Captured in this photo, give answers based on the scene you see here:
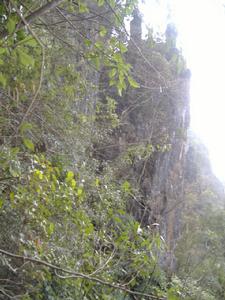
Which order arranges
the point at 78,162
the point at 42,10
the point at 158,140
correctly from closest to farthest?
1. the point at 42,10
2. the point at 78,162
3. the point at 158,140

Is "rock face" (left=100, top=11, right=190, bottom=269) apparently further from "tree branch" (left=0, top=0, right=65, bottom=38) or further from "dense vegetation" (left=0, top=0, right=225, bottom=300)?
"tree branch" (left=0, top=0, right=65, bottom=38)

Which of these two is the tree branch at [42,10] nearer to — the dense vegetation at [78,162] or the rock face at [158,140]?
the dense vegetation at [78,162]

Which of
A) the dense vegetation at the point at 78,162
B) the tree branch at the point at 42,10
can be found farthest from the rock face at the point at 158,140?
the tree branch at the point at 42,10

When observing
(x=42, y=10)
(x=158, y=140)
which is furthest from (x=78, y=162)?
(x=158, y=140)

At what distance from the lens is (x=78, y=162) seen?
12.9 feet

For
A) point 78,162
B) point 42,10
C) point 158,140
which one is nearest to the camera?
point 42,10

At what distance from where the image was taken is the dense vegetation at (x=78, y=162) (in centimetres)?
190

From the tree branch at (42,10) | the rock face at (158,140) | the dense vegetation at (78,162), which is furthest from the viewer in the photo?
the rock face at (158,140)

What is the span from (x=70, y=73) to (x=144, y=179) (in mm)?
4475

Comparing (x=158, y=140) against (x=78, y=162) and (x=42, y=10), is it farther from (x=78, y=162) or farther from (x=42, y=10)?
(x=42, y=10)

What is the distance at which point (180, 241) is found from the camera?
8.59m

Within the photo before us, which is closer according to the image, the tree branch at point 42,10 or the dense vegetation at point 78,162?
the tree branch at point 42,10

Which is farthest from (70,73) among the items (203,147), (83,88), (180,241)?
(203,147)

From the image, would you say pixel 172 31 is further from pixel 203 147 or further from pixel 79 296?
pixel 203 147
